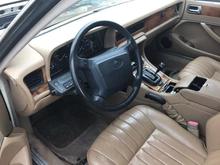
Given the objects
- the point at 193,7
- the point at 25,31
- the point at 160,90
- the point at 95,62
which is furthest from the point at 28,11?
the point at 193,7

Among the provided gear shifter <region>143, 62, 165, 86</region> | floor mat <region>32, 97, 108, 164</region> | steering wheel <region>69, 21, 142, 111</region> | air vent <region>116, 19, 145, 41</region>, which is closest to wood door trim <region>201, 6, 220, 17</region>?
air vent <region>116, 19, 145, 41</region>

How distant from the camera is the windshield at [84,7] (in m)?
1.80

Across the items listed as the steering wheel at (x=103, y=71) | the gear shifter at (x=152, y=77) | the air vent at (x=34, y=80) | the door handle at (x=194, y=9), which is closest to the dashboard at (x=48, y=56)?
the air vent at (x=34, y=80)

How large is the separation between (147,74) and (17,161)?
38.6 inches

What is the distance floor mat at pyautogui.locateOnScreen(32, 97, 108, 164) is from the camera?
200cm

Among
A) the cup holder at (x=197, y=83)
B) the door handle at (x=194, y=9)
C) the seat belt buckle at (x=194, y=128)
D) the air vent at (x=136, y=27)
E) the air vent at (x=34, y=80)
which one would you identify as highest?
the air vent at (x=34, y=80)

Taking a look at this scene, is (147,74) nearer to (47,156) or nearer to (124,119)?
(124,119)

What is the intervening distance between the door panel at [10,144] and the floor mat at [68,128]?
45 centimetres

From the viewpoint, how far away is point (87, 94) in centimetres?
146

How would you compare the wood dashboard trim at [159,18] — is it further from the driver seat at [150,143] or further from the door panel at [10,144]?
the door panel at [10,144]

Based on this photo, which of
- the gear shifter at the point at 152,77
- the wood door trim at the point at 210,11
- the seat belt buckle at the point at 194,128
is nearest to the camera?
the seat belt buckle at the point at 194,128

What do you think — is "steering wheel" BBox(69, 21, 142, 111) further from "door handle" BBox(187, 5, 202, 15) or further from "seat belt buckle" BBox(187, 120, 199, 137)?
"door handle" BBox(187, 5, 202, 15)

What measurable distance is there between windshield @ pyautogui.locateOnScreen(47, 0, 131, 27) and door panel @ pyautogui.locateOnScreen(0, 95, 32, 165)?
62 centimetres

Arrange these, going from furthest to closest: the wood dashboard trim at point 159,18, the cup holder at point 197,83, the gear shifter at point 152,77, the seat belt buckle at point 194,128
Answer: the wood dashboard trim at point 159,18 → the gear shifter at point 152,77 → the cup holder at point 197,83 → the seat belt buckle at point 194,128
